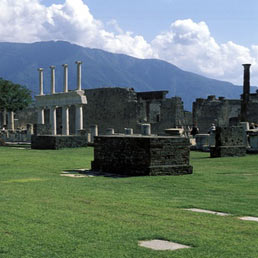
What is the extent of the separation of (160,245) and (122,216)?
161 centimetres

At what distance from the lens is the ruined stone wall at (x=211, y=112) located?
4947cm

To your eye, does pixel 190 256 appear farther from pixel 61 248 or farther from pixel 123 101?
pixel 123 101

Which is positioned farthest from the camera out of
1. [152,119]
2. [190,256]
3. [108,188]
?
[152,119]

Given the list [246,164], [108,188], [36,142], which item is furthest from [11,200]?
[36,142]

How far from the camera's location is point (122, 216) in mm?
6812

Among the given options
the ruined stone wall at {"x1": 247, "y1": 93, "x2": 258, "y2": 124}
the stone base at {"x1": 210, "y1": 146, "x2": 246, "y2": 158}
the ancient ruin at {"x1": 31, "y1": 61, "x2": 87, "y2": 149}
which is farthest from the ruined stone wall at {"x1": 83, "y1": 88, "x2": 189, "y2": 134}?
the stone base at {"x1": 210, "y1": 146, "x2": 246, "y2": 158}

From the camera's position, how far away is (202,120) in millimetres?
50094

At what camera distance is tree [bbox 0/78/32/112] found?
67.0 meters

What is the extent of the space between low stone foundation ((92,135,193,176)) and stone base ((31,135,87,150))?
1417 cm

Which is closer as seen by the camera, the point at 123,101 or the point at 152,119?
the point at 123,101

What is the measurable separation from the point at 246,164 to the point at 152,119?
3801 centimetres

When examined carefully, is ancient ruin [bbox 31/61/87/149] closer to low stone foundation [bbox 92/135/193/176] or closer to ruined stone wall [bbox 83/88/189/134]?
ruined stone wall [bbox 83/88/189/134]

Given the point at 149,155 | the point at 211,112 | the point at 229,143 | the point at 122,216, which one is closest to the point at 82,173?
the point at 149,155

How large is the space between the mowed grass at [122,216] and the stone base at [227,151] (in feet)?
26.0
